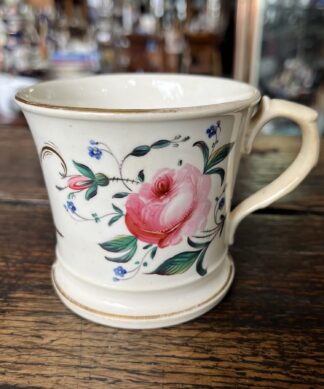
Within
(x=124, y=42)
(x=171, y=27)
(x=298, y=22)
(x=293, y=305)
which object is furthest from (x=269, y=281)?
(x=171, y=27)

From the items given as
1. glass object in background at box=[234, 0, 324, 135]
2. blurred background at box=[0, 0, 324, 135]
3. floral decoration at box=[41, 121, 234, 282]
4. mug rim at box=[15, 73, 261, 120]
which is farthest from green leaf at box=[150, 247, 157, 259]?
glass object in background at box=[234, 0, 324, 135]

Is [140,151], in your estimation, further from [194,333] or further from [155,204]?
[194,333]

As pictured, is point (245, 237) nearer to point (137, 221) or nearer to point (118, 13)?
point (137, 221)

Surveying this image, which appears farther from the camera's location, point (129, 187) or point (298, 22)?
point (298, 22)

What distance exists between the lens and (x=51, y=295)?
0.38 m

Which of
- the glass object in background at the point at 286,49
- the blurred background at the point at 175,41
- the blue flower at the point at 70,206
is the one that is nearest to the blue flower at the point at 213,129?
the blue flower at the point at 70,206

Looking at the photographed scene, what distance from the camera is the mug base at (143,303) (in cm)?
34

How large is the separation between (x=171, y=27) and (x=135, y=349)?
2.44m

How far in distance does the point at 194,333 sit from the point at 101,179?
141 millimetres

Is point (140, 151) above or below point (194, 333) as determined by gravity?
above

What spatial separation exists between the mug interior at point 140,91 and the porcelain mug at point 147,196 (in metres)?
0.06

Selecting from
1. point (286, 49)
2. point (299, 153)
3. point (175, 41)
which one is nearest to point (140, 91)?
point (299, 153)

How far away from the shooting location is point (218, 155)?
0.32 metres

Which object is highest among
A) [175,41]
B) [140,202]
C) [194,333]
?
[140,202]
